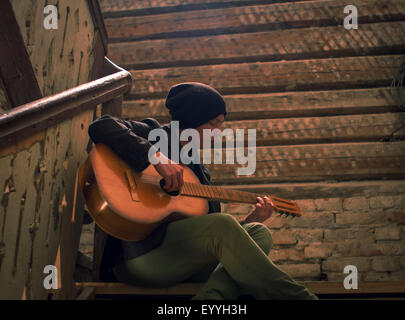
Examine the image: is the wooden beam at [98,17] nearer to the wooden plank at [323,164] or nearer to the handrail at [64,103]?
the handrail at [64,103]

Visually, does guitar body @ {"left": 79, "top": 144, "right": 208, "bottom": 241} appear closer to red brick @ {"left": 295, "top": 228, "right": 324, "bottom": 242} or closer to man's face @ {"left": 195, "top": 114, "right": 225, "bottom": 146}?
man's face @ {"left": 195, "top": 114, "right": 225, "bottom": 146}

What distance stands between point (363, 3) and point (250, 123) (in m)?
1.84

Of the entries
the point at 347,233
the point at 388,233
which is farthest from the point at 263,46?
the point at 388,233

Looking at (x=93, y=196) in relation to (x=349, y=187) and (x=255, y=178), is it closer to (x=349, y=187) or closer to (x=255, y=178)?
(x=255, y=178)

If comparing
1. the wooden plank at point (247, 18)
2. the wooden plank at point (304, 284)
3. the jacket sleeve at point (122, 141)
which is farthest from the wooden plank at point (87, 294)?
the wooden plank at point (247, 18)

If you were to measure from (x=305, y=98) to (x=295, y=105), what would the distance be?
0.42 ft

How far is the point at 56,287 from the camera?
174cm

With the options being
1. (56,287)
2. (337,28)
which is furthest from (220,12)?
(56,287)

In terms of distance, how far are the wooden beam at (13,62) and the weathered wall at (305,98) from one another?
2.49 metres

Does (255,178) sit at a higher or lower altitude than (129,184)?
higher

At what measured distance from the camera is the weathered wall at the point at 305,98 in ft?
12.1

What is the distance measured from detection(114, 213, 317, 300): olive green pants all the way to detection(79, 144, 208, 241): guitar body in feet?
0.35

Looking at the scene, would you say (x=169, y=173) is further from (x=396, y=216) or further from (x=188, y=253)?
(x=396, y=216)

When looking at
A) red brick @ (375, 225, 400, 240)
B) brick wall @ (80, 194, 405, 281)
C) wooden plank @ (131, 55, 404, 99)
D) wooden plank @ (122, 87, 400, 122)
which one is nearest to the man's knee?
brick wall @ (80, 194, 405, 281)
